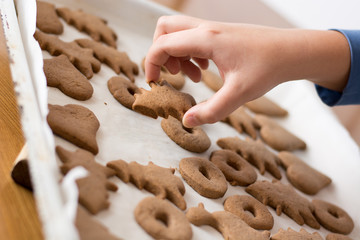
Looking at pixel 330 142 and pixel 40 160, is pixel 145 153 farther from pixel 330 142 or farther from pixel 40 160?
pixel 330 142

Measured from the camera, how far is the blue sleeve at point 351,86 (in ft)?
3.07

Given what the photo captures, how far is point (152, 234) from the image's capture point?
0.62 meters

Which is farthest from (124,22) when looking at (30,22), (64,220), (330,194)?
(64,220)

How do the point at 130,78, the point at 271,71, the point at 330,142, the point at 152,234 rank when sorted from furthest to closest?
the point at 330,142 < the point at 130,78 < the point at 271,71 < the point at 152,234

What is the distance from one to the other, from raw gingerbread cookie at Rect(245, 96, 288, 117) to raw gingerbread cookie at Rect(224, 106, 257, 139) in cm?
11

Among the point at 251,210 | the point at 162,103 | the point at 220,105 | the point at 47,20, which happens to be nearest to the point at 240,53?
the point at 220,105

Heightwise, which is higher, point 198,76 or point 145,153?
point 198,76

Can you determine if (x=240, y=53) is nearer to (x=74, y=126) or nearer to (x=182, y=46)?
(x=182, y=46)

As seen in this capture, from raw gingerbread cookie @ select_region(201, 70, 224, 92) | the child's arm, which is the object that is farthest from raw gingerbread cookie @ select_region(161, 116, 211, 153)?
raw gingerbread cookie @ select_region(201, 70, 224, 92)

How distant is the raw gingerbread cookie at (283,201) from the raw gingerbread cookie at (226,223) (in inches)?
5.5

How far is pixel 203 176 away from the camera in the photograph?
80 cm

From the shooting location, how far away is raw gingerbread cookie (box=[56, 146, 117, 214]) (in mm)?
583

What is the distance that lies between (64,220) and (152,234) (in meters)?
0.19

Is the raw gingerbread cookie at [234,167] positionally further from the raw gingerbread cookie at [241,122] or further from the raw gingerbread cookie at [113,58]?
the raw gingerbread cookie at [113,58]
